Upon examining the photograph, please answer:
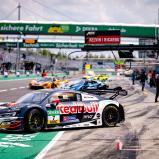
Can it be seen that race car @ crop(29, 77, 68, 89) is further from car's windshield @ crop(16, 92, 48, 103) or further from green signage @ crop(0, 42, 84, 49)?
green signage @ crop(0, 42, 84, 49)

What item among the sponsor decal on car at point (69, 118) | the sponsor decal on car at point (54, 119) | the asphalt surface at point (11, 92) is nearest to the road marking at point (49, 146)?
the sponsor decal on car at point (54, 119)

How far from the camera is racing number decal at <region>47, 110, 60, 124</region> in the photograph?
12.4 m

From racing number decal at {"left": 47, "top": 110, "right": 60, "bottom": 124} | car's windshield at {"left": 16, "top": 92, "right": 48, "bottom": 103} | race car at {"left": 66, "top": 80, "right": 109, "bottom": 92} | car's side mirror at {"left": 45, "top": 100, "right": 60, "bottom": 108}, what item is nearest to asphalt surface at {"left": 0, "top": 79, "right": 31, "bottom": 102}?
race car at {"left": 66, "top": 80, "right": 109, "bottom": 92}

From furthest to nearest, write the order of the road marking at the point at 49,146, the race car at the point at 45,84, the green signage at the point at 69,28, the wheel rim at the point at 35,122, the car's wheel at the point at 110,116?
the green signage at the point at 69,28 → the race car at the point at 45,84 → the car's wheel at the point at 110,116 → the wheel rim at the point at 35,122 → the road marking at the point at 49,146

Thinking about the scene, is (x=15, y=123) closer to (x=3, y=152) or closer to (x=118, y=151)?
(x=3, y=152)

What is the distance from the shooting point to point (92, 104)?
13.5 metres

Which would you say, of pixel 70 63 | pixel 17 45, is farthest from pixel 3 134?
pixel 70 63

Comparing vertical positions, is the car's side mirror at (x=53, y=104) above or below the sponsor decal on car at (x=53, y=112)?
above

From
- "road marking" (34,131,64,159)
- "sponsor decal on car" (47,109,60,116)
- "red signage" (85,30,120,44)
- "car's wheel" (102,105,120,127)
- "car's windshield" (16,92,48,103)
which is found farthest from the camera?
"red signage" (85,30,120,44)

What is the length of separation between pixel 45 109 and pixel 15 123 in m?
1.03

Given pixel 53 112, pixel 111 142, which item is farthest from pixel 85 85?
pixel 111 142

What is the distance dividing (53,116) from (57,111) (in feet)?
0.70

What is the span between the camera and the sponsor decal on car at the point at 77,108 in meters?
12.8

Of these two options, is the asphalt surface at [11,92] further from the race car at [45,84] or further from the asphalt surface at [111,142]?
the asphalt surface at [111,142]
